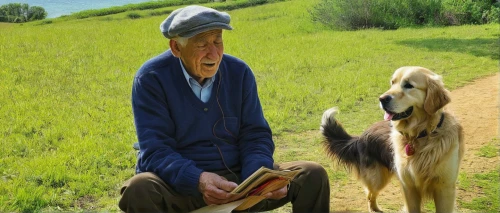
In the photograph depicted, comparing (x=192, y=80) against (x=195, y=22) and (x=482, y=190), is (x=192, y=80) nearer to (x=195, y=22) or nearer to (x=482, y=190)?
(x=195, y=22)

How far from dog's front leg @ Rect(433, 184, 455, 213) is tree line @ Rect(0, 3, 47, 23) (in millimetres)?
18785

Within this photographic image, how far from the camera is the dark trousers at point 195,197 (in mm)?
3105

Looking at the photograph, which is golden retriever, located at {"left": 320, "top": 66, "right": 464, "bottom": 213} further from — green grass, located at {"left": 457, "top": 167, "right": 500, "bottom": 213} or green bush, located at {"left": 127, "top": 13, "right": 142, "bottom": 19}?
green bush, located at {"left": 127, "top": 13, "right": 142, "bottom": 19}

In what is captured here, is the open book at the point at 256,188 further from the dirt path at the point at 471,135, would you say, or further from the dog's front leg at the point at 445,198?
the dirt path at the point at 471,135

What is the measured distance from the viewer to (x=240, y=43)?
14367 millimetres


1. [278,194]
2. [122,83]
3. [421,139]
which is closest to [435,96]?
[421,139]

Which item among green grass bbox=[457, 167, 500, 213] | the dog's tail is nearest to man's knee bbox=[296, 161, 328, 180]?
the dog's tail

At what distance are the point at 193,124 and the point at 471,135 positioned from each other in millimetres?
4239

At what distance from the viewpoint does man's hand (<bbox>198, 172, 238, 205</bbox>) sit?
3.08 m

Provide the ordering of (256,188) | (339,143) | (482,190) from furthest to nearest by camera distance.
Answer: (482,190) → (339,143) → (256,188)

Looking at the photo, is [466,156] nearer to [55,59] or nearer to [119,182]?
[119,182]

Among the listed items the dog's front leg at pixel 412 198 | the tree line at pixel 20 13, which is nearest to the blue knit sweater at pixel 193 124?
the dog's front leg at pixel 412 198

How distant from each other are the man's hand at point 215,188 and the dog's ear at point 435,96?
5.10 feet

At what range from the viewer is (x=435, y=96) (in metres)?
3.93
